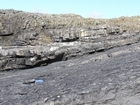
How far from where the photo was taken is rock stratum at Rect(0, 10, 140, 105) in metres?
6.82

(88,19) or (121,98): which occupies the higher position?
(88,19)

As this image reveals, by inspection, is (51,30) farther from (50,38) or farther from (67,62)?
(67,62)

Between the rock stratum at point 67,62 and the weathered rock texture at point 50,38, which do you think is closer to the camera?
the rock stratum at point 67,62

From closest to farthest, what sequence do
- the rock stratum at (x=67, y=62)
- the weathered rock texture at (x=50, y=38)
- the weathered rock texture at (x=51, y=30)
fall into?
the rock stratum at (x=67, y=62) → the weathered rock texture at (x=50, y=38) → the weathered rock texture at (x=51, y=30)

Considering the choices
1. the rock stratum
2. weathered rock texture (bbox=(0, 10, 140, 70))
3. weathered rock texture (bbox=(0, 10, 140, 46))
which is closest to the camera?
the rock stratum

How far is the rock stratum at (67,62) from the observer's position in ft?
22.4

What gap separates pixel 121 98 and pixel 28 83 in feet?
17.0

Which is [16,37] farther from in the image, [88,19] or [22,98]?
[22,98]

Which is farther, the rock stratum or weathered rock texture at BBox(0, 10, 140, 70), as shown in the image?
weathered rock texture at BBox(0, 10, 140, 70)

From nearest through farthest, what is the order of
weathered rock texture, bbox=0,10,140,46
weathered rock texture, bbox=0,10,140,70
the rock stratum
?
the rock stratum → weathered rock texture, bbox=0,10,140,70 → weathered rock texture, bbox=0,10,140,46

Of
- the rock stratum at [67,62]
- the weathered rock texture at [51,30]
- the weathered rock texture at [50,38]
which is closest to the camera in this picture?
the rock stratum at [67,62]

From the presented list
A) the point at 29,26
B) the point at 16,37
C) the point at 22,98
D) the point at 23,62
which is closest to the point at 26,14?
the point at 29,26

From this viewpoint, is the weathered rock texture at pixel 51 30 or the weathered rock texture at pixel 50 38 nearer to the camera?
the weathered rock texture at pixel 50 38

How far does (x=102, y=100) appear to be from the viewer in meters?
6.32
